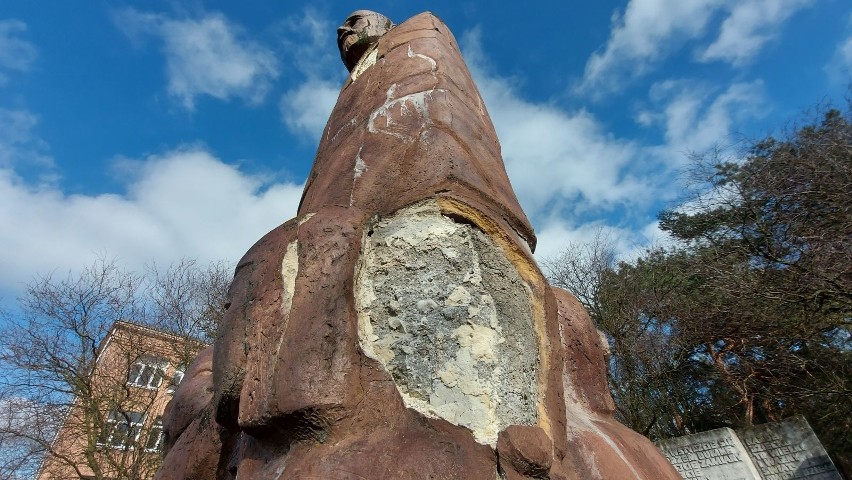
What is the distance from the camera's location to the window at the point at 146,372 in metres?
12.3

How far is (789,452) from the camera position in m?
8.44

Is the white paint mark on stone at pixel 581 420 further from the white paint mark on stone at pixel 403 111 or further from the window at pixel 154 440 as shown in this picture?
the window at pixel 154 440

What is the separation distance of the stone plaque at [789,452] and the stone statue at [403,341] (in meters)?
8.62

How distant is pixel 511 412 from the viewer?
1312 millimetres

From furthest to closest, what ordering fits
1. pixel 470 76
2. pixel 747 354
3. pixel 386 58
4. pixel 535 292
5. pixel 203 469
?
pixel 747 354, pixel 470 76, pixel 386 58, pixel 203 469, pixel 535 292

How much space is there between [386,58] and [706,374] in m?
14.9

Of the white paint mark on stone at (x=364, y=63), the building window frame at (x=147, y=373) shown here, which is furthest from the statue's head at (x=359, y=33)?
the building window frame at (x=147, y=373)

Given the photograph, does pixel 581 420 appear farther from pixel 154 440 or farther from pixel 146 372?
pixel 146 372

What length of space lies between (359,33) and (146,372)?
12.0m

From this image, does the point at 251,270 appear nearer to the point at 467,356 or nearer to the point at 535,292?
the point at 467,356

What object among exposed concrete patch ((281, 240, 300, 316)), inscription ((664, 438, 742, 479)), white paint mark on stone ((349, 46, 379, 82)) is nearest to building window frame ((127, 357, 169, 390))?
inscription ((664, 438, 742, 479))

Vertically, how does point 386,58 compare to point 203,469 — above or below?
above

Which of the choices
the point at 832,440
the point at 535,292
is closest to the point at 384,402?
the point at 535,292

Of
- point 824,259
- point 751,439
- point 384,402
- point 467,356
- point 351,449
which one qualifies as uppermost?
point 824,259
